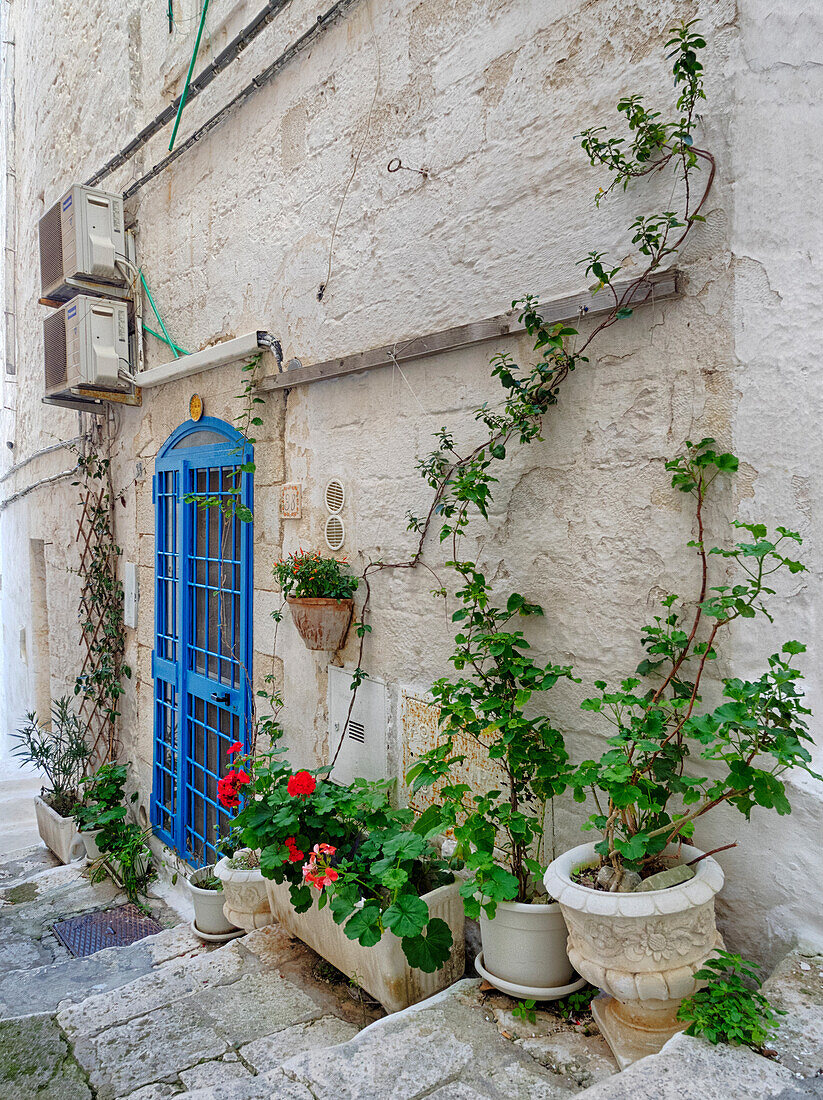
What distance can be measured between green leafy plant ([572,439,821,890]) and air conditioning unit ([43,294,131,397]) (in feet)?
14.5

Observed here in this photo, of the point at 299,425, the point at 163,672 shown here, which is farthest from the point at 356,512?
the point at 163,672

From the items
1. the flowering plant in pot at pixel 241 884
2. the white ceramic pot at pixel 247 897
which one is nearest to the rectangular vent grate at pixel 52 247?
the flowering plant in pot at pixel 241 884

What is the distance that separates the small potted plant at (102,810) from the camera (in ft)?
18.0

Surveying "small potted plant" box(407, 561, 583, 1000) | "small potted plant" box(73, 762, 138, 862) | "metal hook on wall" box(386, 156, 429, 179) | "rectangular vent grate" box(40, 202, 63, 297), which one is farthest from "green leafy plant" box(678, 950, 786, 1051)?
"rectangular vent grate" box(40, 202, 63, 297)

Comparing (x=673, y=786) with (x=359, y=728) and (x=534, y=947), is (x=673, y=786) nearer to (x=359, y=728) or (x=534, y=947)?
(x=534, y=947)

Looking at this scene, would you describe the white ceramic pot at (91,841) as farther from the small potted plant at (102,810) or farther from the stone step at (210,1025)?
the stone step at (210,1025)

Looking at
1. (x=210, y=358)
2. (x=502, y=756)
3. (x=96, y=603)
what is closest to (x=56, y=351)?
(x=96, y=603)

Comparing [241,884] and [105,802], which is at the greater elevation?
[241,884]

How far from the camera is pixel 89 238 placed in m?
5.41

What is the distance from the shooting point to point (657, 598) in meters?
2.23

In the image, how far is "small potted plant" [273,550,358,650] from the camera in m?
3.27

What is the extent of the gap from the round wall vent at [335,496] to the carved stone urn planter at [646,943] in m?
1.95

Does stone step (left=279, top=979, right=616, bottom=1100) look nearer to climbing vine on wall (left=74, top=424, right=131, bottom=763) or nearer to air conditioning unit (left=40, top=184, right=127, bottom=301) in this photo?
climbing vine on wall (left=74, top=424, right=131, bottom=763)

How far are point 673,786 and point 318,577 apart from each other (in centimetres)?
176
